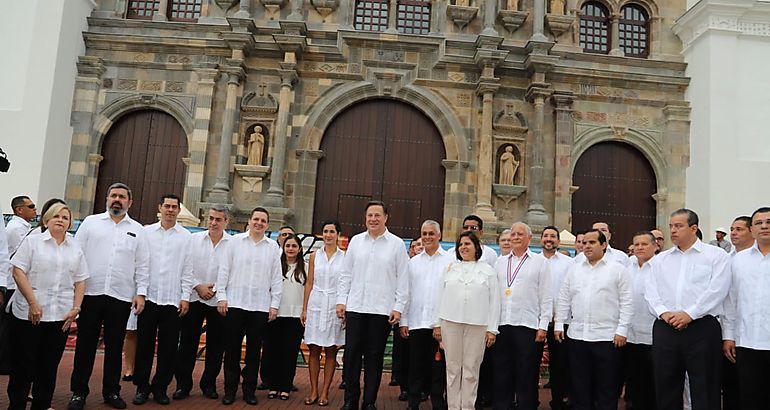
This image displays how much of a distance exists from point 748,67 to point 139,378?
603 inches

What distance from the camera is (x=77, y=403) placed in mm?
6008

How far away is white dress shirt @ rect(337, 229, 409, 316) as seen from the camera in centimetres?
675

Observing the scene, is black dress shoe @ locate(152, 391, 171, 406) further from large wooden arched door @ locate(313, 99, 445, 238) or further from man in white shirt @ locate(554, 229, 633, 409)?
large wooden arched door @ locate(313, 99, 445, 238)

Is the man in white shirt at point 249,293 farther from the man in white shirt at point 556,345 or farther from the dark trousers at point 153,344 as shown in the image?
the man in white shirt at point 556,345

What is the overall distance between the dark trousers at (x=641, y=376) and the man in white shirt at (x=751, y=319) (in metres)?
1.23

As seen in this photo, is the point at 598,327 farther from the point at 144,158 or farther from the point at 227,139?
the point at 144,158

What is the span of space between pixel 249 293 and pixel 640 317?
13.8 feet

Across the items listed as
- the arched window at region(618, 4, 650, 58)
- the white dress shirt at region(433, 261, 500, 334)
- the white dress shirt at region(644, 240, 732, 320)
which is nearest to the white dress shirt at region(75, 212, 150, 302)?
the white dress shirt at region(433, 261, 500, 334)

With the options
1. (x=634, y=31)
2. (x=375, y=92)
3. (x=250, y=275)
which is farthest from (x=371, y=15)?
(x=250, y=275)

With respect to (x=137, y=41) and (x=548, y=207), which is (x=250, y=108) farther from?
(x=548, y=207)

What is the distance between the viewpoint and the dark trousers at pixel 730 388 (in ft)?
22.0

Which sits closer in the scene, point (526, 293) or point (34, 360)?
point (34, 360)

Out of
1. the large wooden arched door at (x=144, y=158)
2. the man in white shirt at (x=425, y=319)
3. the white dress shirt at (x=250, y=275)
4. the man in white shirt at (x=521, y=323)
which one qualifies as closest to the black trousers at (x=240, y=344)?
the white dress shirt at (x=250, y=275)

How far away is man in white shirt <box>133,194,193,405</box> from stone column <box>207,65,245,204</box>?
8096mm
